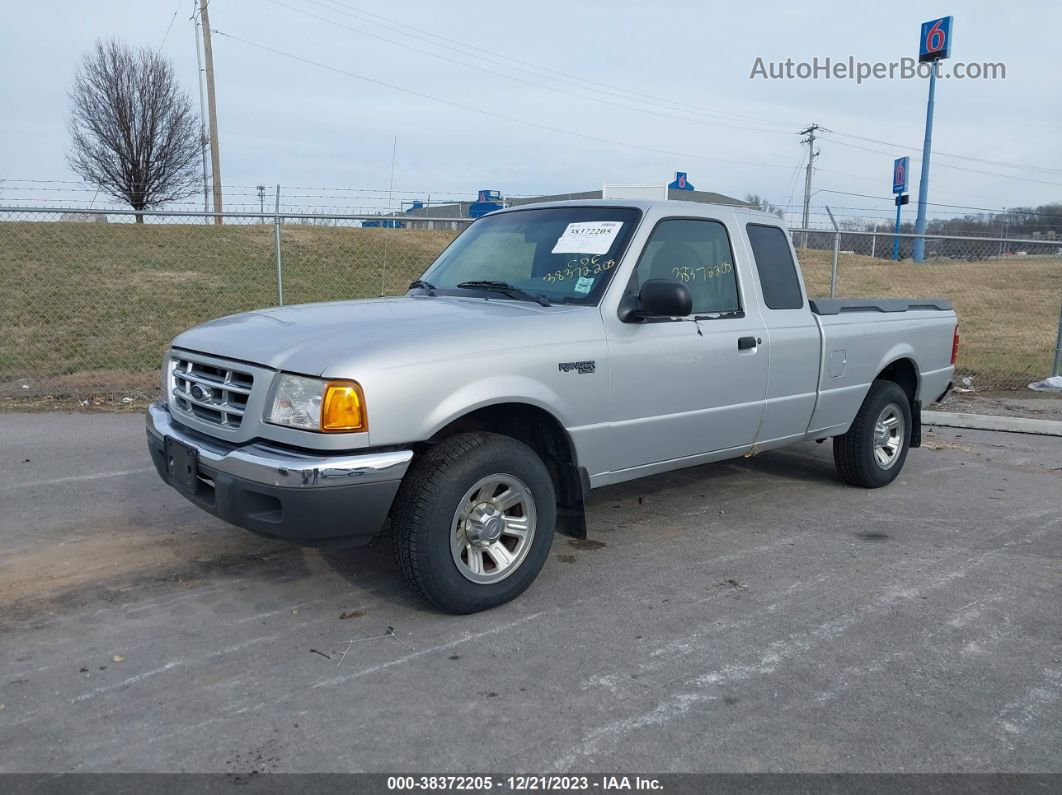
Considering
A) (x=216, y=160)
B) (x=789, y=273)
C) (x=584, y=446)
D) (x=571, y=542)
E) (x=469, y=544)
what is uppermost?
(x=216, y=160)

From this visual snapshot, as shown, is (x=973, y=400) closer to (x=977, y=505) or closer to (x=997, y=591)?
(x=977, y=505)

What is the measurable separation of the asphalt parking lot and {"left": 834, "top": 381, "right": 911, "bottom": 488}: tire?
546 mm

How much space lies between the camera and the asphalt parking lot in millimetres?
2900

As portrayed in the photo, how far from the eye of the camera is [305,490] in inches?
133

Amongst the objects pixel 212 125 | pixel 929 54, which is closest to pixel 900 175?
pixel 929 54

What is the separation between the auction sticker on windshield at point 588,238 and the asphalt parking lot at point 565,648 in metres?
1.68

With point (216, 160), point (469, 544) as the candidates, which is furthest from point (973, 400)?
point (216, 160)

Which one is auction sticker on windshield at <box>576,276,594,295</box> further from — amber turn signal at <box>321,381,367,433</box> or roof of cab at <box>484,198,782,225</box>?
amber turn signal at <box>321,381,367,433</box>

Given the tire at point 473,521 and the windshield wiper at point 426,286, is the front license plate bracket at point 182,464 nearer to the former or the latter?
the tire at point 473,521

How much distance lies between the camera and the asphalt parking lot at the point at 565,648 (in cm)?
290

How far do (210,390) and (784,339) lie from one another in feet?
10.9

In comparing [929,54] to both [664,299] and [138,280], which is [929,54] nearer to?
[138,280]

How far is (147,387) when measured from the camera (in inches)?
391

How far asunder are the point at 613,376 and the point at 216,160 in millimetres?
20792
